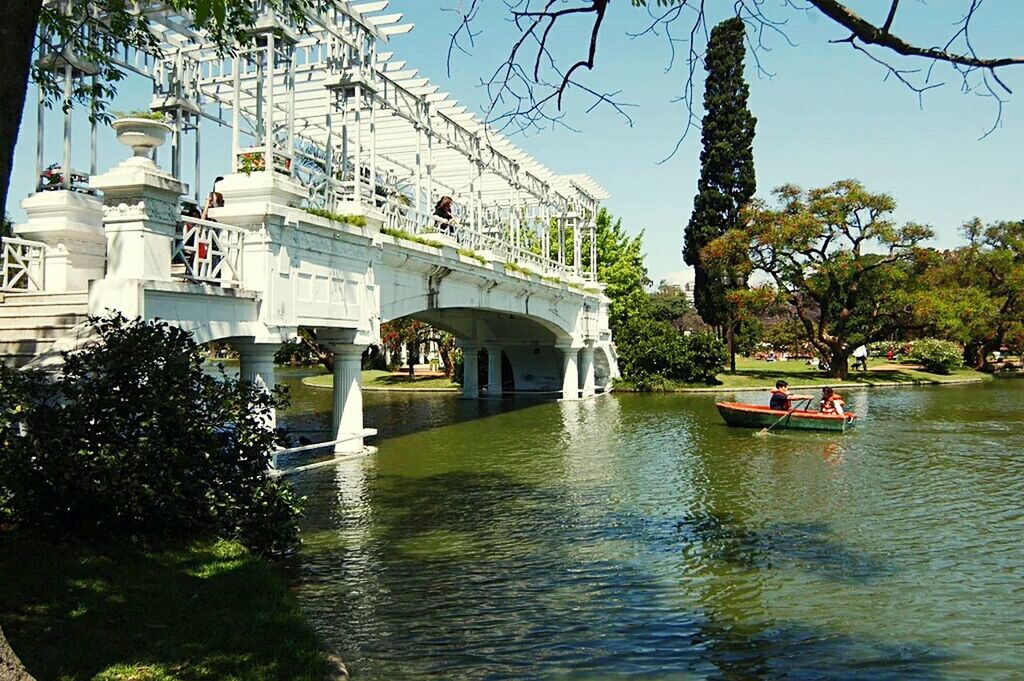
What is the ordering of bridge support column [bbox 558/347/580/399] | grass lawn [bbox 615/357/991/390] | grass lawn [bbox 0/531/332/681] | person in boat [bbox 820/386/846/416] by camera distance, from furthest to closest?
1. grass lawn [bbox 615/357/991/390]
2. bridge support column [bbox 558/347/580/399]
3. person in boat [bbox 820/386/846/416]
4. grass lawn [bbox 0/531/332/681]

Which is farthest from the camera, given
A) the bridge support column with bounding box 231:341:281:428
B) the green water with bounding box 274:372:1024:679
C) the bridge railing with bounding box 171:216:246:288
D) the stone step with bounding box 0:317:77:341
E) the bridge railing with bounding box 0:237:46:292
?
the bridge support column with bounding box 231:341:281:428

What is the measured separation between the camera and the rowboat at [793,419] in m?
23.9

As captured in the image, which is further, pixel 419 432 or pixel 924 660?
pixel 419 432

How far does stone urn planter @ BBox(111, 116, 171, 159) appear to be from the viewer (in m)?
11.9

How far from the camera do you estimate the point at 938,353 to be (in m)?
53.5

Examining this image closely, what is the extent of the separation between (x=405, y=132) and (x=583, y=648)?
72.5 feet

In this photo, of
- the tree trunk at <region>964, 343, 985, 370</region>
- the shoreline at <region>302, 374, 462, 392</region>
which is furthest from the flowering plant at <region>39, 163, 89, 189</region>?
the tree trunk at <region>964, 343, 985, 370</region>

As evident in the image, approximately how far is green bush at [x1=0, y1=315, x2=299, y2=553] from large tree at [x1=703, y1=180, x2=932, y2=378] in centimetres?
3940

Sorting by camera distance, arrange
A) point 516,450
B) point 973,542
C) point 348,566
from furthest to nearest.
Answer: point 516,450
point 973,542
point 348,566

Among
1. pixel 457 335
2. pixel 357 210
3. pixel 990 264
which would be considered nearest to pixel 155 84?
pixel 357 210

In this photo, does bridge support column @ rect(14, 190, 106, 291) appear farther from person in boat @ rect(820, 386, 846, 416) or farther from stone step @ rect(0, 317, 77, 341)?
person in boat @ rect(820, 386, 846, 416)

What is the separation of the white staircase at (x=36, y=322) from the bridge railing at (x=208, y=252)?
5.26 feet

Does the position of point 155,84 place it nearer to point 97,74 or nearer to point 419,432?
point 97,74

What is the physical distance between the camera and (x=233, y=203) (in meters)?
15.3
